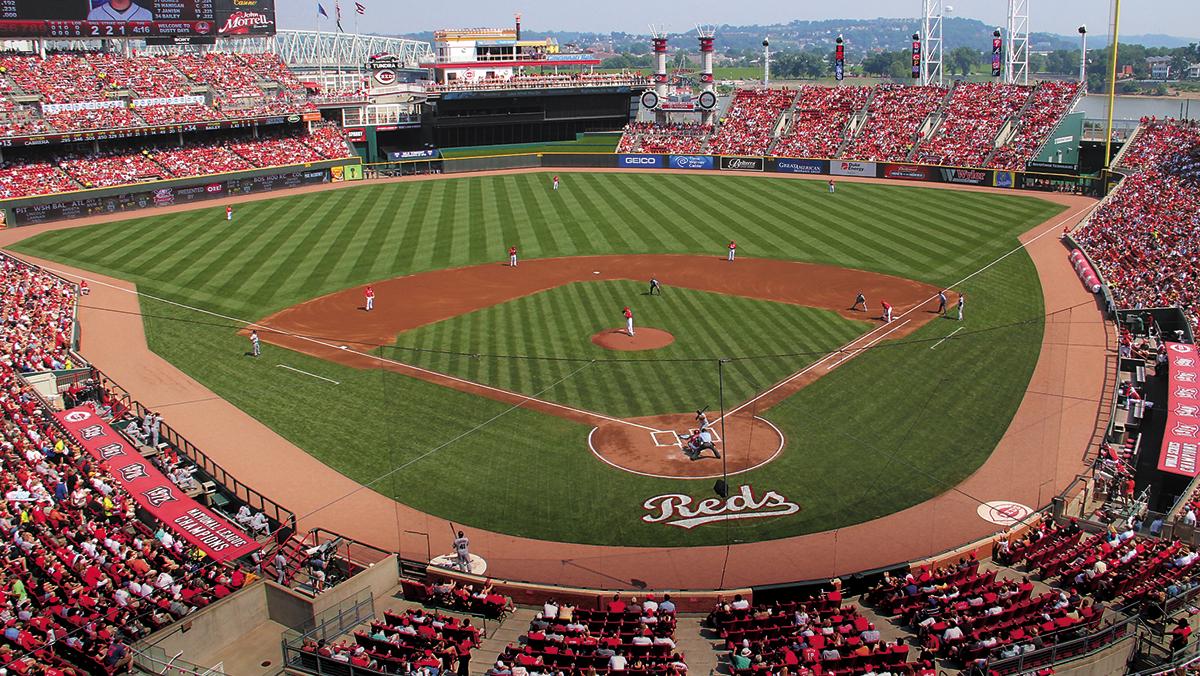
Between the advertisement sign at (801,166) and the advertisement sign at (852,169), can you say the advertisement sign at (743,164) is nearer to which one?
the advertisement sign at (801,166)

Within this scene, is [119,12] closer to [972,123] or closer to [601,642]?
[972,123]

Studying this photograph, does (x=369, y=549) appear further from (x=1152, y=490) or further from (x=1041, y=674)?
(x=1152, y=490)

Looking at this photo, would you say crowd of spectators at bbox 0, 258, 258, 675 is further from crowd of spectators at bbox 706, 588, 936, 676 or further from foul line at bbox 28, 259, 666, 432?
foul line at bbox 28, 259, 666, 432

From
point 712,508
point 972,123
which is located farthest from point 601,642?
point 972,123

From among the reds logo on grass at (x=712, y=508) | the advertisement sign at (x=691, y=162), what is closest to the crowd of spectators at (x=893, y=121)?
the advertisement sign at (x=691, y=162)

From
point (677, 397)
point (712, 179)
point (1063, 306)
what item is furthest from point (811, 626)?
point (712, 179)

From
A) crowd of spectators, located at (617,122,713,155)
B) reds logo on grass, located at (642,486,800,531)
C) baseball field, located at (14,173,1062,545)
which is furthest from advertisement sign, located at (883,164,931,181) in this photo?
reds logo on grass, located at (642,486,800,531)
